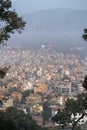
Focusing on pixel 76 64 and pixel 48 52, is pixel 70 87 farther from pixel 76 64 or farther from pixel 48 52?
pixel 48 52

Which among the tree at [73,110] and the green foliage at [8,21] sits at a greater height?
the green foliage at [8,21]

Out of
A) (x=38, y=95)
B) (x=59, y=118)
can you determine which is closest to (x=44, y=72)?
(x=38, y=95)

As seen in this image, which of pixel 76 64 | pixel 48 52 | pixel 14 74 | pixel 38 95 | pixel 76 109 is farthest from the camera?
pixel 48 52

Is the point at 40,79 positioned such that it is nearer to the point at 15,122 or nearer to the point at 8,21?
the point at 15,122

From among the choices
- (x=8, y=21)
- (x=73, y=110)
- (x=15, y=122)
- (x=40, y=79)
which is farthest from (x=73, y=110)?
(x=40, y=79)

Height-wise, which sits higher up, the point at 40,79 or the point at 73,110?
the point at 73,110

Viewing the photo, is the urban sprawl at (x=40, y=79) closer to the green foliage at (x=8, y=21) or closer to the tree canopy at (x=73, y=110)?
the tree canopy at (x=73, y=110)

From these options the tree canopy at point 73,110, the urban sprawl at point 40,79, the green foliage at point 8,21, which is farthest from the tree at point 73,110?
→ the urban sprawl at point 40,79

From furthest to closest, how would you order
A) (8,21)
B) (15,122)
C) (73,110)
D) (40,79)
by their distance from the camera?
(40,79), (73,110), (15,122), (8,21)
